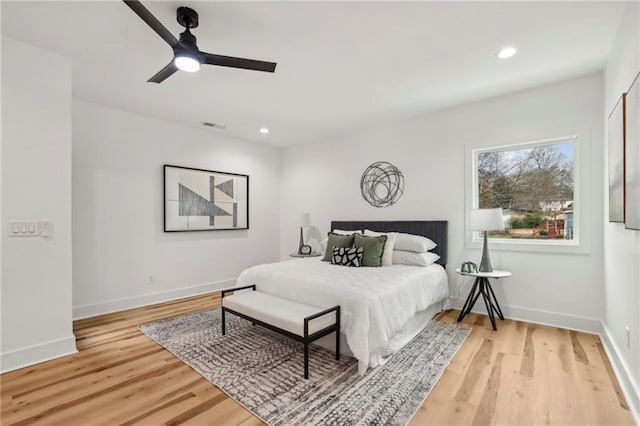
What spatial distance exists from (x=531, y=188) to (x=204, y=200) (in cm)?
452

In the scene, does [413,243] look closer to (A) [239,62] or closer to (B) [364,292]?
(B) [364,292]

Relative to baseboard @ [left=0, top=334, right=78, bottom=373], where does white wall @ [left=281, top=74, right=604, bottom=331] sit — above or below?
above

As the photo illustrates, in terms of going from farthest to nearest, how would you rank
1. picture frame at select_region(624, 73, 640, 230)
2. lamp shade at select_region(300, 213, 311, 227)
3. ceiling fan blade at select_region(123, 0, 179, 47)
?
lamp shade at select_region(300, 213, 311, 227), picture frame at select_region(624, 73, 640, 230), ceiling fan blade at select_region(123, 0, 179, 47)

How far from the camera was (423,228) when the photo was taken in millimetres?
4043

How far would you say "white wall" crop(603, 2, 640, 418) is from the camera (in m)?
1.91

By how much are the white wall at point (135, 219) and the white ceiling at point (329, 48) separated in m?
0.46

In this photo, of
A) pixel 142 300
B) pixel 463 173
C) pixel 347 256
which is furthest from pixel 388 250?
pixel 142 300

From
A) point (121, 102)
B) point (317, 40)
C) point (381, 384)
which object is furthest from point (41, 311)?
point (317, 40)

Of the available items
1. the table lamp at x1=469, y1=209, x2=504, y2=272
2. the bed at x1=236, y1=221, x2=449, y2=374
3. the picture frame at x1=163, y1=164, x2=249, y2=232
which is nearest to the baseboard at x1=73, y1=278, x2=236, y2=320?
the picture frame at x1=163, y1=164, x2=249, y2=232

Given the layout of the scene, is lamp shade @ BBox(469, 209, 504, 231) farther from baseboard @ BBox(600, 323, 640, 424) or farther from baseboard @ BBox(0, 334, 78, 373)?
baseboard @ BBox(0, 334, 78, 373)

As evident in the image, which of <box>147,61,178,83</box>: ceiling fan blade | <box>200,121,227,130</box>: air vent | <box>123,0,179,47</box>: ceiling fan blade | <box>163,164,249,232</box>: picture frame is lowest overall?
<box>163,164,249,232</box>: picture frame

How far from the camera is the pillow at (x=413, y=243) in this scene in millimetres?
3666

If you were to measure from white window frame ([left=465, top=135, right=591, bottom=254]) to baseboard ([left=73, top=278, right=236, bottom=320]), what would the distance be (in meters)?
3.90

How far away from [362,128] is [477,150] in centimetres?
178
